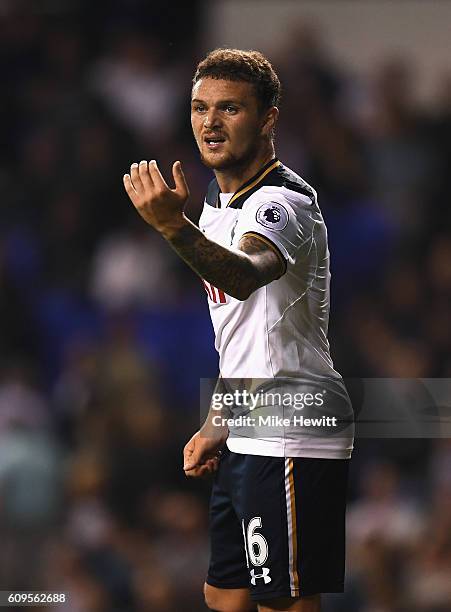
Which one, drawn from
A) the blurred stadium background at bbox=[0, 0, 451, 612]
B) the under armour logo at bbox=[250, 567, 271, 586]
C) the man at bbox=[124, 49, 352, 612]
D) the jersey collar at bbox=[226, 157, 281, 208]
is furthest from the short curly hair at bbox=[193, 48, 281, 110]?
the blurred stadium background at bbox=[0, 0, 451, 612]

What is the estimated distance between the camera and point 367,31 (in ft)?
15.9

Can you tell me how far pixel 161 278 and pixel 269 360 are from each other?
7.03ft

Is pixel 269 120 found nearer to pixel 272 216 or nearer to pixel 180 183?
pixel 272 216

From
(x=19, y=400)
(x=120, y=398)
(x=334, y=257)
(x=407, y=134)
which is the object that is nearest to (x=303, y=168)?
(x=334, y=257)

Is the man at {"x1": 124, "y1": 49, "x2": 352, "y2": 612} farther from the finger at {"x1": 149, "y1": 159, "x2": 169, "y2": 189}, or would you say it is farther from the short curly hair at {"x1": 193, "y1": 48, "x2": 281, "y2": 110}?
the finger at {"x1": 149, "y1": 159, "x2": 169, "y2": 189}

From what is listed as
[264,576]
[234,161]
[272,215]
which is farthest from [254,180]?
[264,576]

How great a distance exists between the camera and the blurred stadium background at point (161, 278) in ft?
12.9

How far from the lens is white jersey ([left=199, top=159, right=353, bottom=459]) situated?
240 centimetres

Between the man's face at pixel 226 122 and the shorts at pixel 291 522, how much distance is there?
0.62 meters

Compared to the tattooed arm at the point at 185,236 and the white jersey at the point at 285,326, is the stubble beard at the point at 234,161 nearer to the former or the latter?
the white jersey at the point at 285,326

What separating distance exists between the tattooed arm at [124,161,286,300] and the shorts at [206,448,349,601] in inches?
17.0

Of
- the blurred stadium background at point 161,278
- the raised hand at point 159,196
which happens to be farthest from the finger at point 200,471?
the blurred stadium background at point 161,278

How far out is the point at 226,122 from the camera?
2434 millimetres

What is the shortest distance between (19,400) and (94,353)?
372mm
